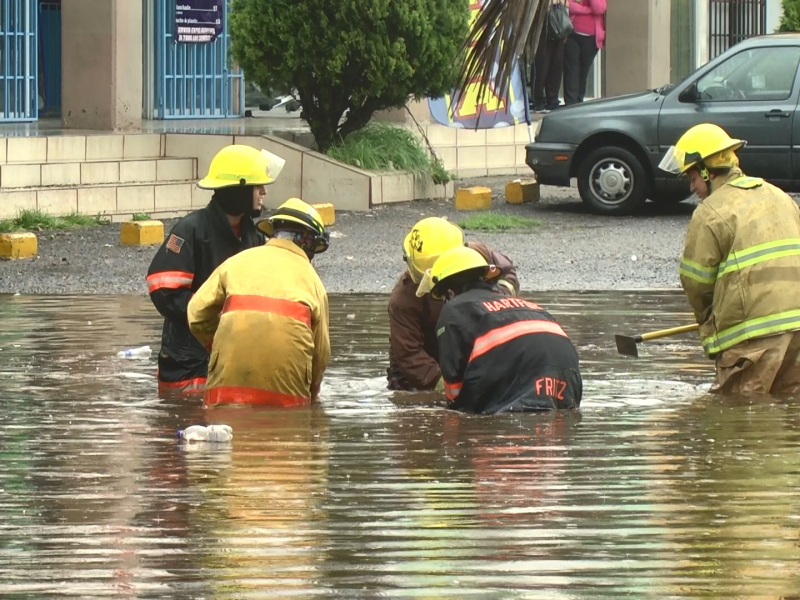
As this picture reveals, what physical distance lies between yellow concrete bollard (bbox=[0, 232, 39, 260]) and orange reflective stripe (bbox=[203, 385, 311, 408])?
656cm

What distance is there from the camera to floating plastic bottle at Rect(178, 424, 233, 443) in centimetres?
671

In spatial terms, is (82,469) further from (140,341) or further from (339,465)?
(140,341)

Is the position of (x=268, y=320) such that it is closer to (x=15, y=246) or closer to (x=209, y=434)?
(x=209, y=434)

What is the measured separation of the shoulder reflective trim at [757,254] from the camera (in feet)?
26.5

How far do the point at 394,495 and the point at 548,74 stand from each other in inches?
715

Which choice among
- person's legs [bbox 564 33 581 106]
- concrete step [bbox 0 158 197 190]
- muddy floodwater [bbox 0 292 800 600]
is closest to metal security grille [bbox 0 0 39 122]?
concrete step [bbox 0 158 197 190]

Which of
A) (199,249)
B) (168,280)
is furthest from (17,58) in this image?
(168,280)

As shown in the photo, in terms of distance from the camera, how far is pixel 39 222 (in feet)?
50.1

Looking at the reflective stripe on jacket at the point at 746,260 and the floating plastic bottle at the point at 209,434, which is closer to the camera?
the floating plastic bottle at the point at 209,434

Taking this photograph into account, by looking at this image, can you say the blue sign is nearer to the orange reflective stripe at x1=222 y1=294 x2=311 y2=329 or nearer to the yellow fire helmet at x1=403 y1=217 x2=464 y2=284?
the yellow fire helmet at x1=403 y1=217 x2=464 y2=284

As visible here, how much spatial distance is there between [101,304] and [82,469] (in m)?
5.63

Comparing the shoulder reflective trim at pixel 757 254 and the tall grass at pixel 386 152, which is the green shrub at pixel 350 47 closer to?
the tall grass at pixel 386 152

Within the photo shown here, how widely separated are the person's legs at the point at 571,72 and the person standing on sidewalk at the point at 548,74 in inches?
3.8

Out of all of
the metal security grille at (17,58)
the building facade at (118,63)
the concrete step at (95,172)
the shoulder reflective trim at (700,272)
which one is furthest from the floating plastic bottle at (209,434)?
the metal security grille at (17,58)
